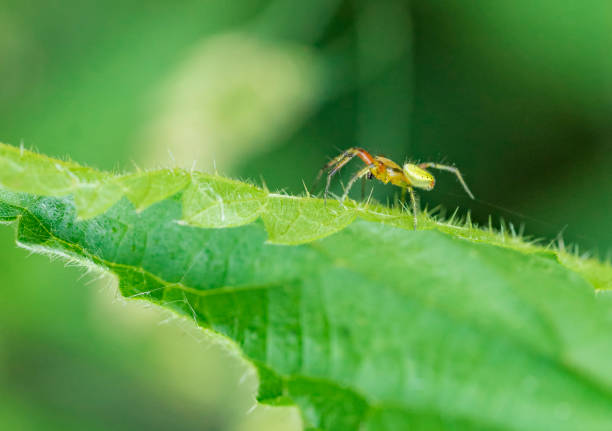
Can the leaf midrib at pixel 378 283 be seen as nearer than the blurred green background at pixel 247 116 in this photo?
Yes

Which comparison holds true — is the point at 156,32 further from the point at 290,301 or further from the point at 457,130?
the point at 290,301

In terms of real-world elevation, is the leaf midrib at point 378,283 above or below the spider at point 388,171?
below

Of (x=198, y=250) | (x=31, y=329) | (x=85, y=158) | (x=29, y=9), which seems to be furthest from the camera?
(x=29, y=9)

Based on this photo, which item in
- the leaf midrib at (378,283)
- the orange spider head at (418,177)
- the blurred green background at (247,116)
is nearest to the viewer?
the leaf midrib at (378,283)

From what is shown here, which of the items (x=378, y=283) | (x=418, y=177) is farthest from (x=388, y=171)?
(x=378, y=283)

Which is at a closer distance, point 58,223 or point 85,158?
point 58,223

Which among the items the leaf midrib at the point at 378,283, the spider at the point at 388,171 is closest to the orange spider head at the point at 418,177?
the spider at the point at 388,171

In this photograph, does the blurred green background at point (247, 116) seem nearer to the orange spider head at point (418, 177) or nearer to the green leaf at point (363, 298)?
the orange spider head at point (418, 177)

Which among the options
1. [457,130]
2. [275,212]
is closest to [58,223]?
[275,212]

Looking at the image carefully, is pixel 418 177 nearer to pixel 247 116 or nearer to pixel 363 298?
pixel 363 298
